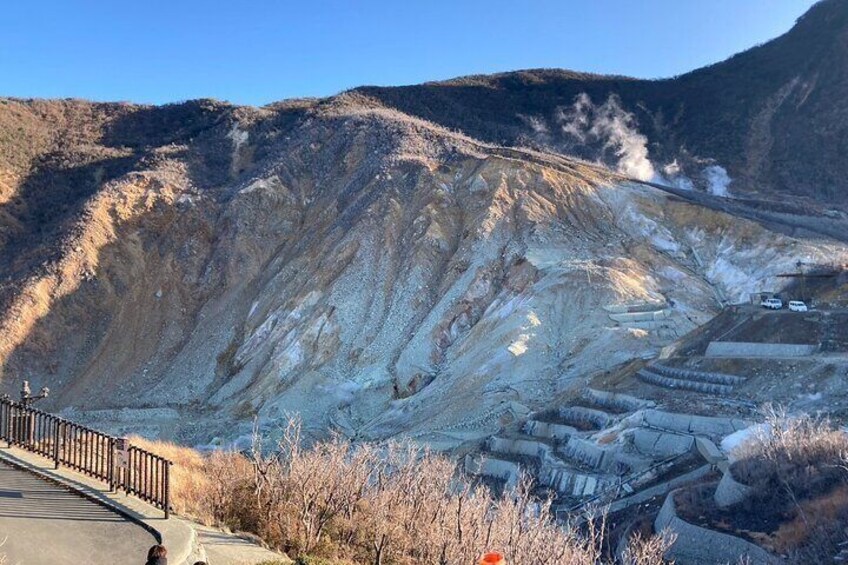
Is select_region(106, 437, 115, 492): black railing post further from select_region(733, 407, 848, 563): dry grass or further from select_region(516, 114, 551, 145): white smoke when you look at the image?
select_region(516, 114, 551, 145): white smoke

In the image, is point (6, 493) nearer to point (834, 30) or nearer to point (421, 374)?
point (421, 374)

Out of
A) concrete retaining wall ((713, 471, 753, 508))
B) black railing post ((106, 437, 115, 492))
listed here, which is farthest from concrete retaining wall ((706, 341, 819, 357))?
black railing post ((106, 437, 115, 492))

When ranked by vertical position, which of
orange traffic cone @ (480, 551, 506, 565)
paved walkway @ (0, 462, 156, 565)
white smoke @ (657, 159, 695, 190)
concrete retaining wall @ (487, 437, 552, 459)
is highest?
white smoke @ (657, 159, 695, 190)

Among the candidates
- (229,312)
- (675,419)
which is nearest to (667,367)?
(675,419)

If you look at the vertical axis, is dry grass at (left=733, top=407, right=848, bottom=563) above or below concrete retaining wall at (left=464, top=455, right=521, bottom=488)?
above

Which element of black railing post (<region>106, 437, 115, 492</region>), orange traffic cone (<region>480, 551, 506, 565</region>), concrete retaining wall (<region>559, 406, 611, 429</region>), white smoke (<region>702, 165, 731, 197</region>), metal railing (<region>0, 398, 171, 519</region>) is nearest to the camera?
orange traffic cone (<region>480, 551, 506, 565</region>)

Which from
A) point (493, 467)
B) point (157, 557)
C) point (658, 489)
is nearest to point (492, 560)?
point (157, 557)

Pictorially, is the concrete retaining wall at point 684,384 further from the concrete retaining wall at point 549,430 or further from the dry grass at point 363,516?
the dry grass at point 363,516
